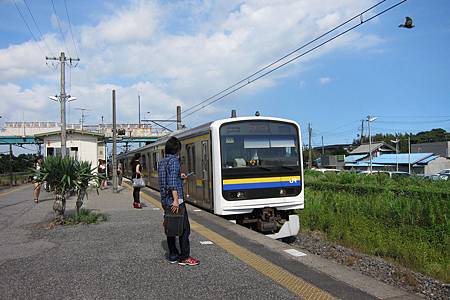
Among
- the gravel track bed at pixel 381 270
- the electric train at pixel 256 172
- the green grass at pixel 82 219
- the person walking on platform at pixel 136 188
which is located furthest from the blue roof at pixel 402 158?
the green grass at pixel 82 219

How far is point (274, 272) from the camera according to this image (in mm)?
5207

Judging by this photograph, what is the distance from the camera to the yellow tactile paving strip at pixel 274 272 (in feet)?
14.5

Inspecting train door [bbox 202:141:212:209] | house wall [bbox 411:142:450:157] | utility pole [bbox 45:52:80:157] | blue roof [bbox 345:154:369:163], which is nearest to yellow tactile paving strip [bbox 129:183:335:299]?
train door [bbox 202:141:212:209]

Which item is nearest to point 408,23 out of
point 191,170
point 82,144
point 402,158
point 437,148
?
point 191,170

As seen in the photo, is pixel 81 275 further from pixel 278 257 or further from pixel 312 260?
pixel 312 260

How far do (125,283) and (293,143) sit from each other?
6175 millimetres

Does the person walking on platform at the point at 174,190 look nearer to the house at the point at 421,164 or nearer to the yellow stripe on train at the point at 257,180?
the yellow stripe on train at the point at 257,180

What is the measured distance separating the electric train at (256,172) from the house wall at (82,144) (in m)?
14.4

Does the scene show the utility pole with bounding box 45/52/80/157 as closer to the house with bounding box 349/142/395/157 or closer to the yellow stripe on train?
the yellow stripe on train

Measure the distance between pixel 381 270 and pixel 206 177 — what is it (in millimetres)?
4886

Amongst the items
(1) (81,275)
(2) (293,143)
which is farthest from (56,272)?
(2) (293,143)

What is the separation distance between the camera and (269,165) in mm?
9641

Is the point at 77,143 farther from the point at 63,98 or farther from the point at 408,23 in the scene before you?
the point at 408,23

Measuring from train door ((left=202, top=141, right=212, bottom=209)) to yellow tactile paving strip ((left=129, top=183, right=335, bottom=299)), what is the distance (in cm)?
279
